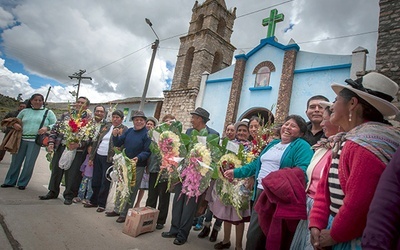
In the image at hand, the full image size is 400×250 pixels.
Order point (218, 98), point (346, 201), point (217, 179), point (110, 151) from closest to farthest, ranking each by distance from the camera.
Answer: point (346, 201), point (217, 179), point (110, 151), point (218, 98)

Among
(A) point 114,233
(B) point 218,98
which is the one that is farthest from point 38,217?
(B) point 218,98

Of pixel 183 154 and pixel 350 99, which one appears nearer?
pixel 350 99

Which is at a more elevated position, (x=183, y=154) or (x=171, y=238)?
(x=183, y=154)

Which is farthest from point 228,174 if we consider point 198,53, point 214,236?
point 198,53

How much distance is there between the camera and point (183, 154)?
3043mm

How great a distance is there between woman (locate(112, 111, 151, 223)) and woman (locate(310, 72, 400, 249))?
282 centimetres

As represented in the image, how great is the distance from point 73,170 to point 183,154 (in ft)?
8.59

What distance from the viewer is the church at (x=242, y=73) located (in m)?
8.74

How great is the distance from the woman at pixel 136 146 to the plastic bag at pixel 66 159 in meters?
0.91

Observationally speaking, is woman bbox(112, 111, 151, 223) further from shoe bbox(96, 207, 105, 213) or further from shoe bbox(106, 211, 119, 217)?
shoe bbox(96, 207, 105, 213)

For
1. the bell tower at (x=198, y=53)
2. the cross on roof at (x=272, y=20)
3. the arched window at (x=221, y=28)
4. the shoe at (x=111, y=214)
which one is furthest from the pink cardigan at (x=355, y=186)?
the arched window at (x=221, y=28)

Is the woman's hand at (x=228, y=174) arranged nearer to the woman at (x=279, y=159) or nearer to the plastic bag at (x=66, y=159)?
the woman at (x=279, y=159)

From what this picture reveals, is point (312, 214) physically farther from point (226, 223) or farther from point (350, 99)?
point (226, 223)

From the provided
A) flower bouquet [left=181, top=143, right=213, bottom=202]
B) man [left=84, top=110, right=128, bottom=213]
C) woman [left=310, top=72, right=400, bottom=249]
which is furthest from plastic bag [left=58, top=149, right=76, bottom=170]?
woman [left=310, top=72, right=400, bottom=249]
